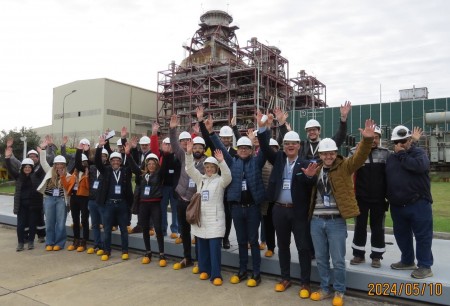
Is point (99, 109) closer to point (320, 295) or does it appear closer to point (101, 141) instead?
point (101, 141)

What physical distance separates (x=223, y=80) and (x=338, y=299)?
46.7m

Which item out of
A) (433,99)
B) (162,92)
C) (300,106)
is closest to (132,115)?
(162,92)

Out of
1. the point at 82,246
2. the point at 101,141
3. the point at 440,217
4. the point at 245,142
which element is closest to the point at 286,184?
the point at 245,142

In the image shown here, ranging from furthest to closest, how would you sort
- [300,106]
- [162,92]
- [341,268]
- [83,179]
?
[300,106]
[162,92]
[83,179]
[341,268]

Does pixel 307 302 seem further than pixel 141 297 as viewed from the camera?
No

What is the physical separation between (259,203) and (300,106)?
58.7 metres

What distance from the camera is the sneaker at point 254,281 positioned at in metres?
4.54

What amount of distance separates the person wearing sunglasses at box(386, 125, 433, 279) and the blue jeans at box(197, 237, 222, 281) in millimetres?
2245

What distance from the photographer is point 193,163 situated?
5.01m

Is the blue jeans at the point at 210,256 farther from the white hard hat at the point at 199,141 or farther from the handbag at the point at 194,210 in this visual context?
the white hard hat at the point at 199,141

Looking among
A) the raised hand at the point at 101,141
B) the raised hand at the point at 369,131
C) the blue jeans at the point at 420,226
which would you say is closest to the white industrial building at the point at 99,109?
the raised hand at the point at 101,141

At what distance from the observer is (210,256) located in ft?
16.2

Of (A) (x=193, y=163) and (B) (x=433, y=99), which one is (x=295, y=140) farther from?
(B) (x=433, y=99)

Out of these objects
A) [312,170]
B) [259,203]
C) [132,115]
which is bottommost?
[259,203]
